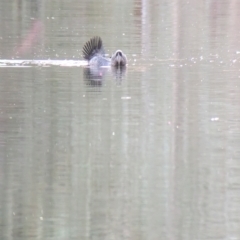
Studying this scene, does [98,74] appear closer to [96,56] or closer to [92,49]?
[96,56]

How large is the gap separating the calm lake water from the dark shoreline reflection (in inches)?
0.9

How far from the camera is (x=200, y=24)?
30734 millimetres

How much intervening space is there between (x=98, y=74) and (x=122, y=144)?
21.7 ft

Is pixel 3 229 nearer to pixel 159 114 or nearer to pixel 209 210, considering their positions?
pixel 209 210

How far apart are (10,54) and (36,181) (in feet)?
36.0

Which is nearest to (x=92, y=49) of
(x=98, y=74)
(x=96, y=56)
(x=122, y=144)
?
(x=96, y=56)

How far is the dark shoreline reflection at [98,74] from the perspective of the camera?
1664 centimetres

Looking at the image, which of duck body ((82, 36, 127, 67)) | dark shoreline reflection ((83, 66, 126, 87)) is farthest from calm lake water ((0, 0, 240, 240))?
duck body ((82, 36, 127, 67))

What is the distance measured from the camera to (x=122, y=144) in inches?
444

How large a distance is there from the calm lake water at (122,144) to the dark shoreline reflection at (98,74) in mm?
22

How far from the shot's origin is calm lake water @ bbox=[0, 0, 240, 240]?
835cm

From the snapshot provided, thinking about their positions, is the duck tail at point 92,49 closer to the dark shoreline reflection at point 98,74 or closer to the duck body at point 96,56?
the duck body at point 96,56

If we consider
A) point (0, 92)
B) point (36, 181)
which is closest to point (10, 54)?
point (0, 92)

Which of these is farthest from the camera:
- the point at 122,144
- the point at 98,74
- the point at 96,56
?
the point at 96,56
